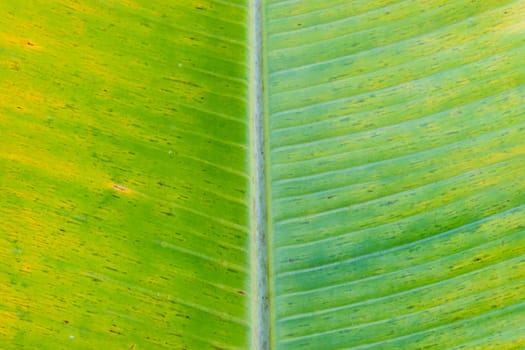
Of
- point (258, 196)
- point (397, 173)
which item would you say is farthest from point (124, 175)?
point (397, 173)

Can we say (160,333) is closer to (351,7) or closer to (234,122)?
(234,122)

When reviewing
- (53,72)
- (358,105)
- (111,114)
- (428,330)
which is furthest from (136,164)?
(428,330)

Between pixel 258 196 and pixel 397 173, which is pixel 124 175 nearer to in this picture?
pixel 258 196
